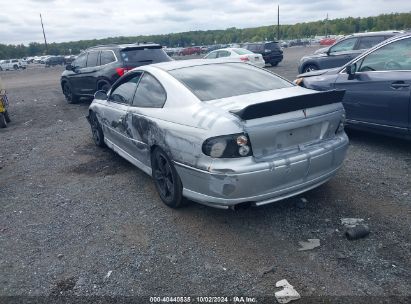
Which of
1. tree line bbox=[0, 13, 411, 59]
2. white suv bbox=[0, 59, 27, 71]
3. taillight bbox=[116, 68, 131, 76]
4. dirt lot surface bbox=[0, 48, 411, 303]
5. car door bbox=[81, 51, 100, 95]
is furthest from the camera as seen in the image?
tree line bbox=[0, 13, 411, 59]

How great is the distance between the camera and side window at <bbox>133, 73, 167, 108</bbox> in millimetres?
4229

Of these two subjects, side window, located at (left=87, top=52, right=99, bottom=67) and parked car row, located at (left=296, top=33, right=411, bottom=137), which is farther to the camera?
side window, located at (left=87, top=52, right=99, bottom=67)

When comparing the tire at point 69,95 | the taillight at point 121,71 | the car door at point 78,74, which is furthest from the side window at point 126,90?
the tire at point 69,95

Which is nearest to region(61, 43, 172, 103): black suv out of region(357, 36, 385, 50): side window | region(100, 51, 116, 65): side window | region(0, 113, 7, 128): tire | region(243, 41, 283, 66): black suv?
region(100, 51, 116, 65): side window

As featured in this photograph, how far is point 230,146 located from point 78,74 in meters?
10.2

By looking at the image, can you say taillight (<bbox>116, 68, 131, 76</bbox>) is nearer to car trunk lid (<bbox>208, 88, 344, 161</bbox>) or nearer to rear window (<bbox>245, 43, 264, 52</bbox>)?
car trunk lid (<bbox>208, 88, 344, 161</bbox>)

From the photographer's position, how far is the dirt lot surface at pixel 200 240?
2.90 meters

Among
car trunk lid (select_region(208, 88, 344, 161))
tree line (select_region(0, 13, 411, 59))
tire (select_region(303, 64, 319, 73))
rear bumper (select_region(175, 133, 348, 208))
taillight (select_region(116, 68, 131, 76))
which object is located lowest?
rear bumper (select_region(175, 133, 348, 208))

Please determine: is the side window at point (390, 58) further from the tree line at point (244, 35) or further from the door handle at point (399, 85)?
the tree line at point (244, 35)

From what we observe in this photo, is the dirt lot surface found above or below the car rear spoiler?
below

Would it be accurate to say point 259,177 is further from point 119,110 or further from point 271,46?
point 271,46

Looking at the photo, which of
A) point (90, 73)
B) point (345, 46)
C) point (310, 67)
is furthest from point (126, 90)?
point (345, 46)

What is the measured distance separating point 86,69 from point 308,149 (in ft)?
32.0

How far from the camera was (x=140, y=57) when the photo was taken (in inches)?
411
